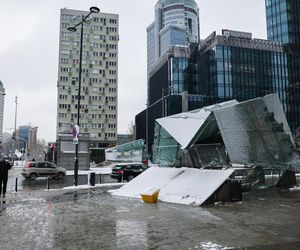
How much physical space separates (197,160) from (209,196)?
6.90m

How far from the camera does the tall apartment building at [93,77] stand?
9894 centimetres

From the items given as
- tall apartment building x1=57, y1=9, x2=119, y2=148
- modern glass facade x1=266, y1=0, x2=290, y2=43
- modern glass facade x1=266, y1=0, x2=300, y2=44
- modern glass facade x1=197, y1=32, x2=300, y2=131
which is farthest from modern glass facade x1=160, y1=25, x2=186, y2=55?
modern glass facade x1=197, y1=32, x2=300, y2=131

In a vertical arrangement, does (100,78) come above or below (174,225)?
above

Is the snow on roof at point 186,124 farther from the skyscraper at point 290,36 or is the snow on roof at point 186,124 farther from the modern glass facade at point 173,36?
the modern glass facade at point 173,36

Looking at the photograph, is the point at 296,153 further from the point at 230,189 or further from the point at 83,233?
the point at 83,233

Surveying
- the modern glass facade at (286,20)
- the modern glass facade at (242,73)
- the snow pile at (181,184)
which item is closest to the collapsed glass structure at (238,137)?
the snow pile at (181,184)

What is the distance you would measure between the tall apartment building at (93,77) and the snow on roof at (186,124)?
79.2 metres

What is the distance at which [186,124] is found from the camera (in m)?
19.7

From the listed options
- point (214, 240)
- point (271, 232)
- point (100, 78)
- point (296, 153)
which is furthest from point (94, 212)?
point (100, 78)

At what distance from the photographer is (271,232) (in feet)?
25.9

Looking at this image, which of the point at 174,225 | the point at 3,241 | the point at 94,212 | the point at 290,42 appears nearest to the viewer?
the point at 3,241

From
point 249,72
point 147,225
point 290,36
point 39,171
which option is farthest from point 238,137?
point 290,36

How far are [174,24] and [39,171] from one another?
157 meters

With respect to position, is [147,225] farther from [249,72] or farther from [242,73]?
[249,72]
